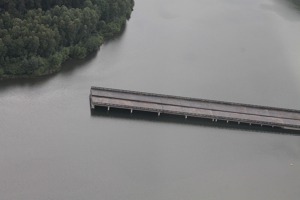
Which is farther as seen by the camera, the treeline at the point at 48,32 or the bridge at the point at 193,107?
the treeline at the point at 48,32

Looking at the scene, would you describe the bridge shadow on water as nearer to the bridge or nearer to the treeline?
the bridge

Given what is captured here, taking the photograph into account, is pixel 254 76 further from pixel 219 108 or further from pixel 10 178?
pixel 10 178

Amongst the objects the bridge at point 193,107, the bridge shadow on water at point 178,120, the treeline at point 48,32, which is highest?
the treeline at point 48,32

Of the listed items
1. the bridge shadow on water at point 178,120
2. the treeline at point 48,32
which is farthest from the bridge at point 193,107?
the treeline at point 48,32

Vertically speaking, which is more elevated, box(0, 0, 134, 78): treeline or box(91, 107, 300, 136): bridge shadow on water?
box(0, 0, 134, 78): treeline

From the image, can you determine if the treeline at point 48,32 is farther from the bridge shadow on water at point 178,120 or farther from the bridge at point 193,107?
the bridge shadow on water at point 178,120

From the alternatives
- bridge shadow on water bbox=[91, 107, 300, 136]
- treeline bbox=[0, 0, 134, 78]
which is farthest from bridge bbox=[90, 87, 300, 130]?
treeline bbox=[0, 0, 134, 78]
